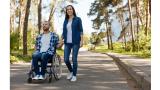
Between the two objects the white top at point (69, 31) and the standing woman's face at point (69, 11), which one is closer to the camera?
the standing woman's face at point (69, 11)

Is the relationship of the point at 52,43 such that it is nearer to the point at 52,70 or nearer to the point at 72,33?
the point at 72,33

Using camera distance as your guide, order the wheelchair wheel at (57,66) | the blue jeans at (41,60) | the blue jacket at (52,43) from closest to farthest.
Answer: the blue jeans at (41,60), the blue jacket at (52,43), the wheelchair wheel at (57,66)

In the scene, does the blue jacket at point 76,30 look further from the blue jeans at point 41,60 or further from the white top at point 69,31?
the blue jeans at point 41,60

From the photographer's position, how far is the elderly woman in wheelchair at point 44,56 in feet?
32.2

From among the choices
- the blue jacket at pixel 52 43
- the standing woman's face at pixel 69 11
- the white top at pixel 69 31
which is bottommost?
the blue jacket at pixel 52 43

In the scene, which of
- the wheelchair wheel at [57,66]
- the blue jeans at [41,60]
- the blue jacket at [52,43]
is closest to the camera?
the blue jeans at [41,60]

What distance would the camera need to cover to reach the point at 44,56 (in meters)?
9.81

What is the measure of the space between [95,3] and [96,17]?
322 cm

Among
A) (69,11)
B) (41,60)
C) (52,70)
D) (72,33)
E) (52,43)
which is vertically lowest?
(52,70)

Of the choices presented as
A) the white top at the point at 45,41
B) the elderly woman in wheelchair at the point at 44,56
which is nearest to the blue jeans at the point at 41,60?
the elderly woman in wheelchair at the point at 44,56

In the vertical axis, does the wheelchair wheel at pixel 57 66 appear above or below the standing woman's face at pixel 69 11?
below

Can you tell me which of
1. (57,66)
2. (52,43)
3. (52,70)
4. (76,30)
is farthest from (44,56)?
(76,30)
